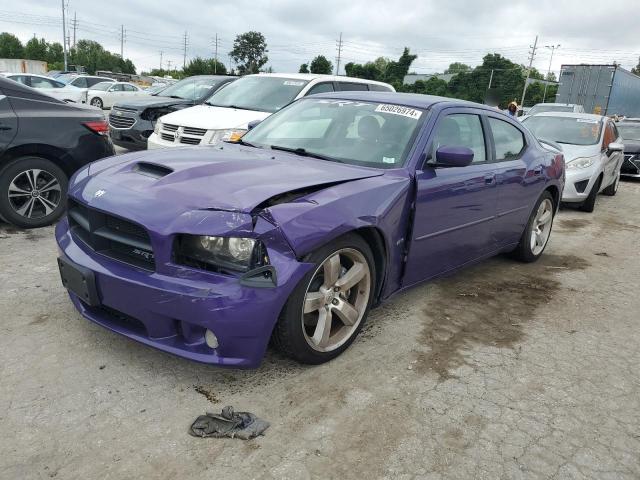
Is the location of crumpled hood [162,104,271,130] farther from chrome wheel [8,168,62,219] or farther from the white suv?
chrome wheel [8,168,62,219]

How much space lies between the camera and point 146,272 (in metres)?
2.66

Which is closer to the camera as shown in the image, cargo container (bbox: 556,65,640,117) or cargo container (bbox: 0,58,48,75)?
cargo container (bbox: 556,65,640,117)

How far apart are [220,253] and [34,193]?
3.47 meters

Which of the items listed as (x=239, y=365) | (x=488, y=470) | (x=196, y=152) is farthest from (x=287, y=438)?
(x=196, y=152)

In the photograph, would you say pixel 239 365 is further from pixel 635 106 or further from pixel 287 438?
pixel 635 106

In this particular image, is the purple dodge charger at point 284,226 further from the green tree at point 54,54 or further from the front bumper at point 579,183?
the green tree at point 54,54

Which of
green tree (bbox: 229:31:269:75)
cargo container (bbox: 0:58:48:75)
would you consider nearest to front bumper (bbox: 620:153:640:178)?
cargo container (bbox: 0:58:48:75)

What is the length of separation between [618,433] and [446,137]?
2.19 m

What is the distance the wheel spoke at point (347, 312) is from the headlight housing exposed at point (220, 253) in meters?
0.69

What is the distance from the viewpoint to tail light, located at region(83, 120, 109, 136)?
18.0 ft

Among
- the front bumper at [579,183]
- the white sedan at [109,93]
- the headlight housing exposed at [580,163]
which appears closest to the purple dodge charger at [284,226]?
the front bumper at [579,183]

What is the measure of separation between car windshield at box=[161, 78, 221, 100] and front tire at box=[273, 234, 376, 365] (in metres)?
7.96

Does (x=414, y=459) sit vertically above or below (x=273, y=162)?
below

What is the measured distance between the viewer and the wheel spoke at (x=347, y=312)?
10.2ft
